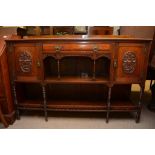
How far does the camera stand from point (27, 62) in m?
1.72

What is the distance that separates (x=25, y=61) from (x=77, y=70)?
0.65 metres

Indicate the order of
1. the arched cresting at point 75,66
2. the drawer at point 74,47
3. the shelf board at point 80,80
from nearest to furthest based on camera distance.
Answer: the drawer at point 74,47 → the shelf board at point 80,80 → the arched cresting at point 75,66

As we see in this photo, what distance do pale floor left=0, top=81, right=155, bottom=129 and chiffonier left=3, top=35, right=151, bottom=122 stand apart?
88 mm

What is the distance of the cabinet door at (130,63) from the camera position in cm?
164

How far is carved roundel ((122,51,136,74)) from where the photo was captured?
5.42 feet

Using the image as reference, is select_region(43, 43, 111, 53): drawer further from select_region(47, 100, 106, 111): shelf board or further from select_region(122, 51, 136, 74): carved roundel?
select_region(47, 100, 106, 111): shelf board

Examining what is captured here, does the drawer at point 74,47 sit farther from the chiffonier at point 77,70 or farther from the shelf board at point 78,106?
the shelf board at point 78,106

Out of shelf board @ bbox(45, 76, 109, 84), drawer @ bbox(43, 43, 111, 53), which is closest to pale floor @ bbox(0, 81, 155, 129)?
shelf board @ bbox(45, 76, 109, 84)

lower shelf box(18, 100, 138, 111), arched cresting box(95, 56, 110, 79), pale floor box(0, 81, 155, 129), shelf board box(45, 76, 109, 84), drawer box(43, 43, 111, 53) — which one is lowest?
pale floor box(0, 81, 155, 129)

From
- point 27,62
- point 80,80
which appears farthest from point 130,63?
point 27,62

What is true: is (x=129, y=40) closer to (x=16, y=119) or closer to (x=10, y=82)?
(x=10, y=82)

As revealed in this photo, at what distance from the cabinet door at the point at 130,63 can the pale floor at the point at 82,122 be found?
53 cm

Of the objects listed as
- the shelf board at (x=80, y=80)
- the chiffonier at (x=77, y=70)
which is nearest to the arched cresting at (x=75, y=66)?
the chiffonier at (x=77, y=70)

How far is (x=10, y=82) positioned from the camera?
1800 millimetres
